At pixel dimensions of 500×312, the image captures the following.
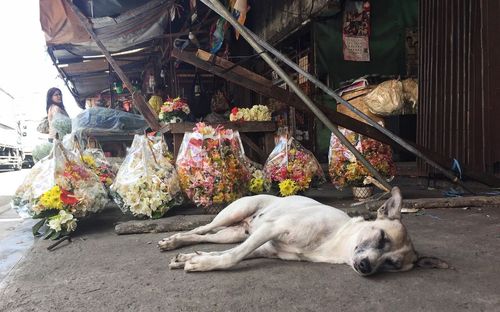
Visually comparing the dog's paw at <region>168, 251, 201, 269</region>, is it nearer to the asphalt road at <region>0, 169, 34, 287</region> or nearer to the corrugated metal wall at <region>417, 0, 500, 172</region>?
the asphalt road at <region>0, 169, 34, 287</region>

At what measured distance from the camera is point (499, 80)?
4.61 m

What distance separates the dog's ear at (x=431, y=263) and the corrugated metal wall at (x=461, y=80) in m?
2.96

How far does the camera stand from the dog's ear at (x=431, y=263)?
7.57 ft

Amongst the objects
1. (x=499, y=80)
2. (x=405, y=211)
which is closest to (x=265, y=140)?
(x=405, y=211)

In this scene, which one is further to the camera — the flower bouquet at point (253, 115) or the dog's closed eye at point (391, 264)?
the flower bouquet at point (253, 115)

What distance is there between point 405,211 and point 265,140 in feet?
8.13

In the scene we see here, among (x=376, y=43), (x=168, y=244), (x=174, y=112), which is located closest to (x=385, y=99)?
(x=376, y=43)

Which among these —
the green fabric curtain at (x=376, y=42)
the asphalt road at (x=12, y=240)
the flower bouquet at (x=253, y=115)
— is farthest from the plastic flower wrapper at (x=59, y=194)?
the green fabric curtain at (x=376, y=42)

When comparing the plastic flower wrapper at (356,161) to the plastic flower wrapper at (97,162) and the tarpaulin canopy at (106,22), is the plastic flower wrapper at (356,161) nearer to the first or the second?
the plastic flower wrapper at (97,162)

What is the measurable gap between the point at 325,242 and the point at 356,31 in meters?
5.84

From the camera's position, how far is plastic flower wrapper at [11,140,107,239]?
3434 mm

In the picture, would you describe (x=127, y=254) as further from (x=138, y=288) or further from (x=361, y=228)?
(x=361, y=228)

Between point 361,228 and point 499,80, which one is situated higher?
point 499,80

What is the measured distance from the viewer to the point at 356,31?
24.0 feet
